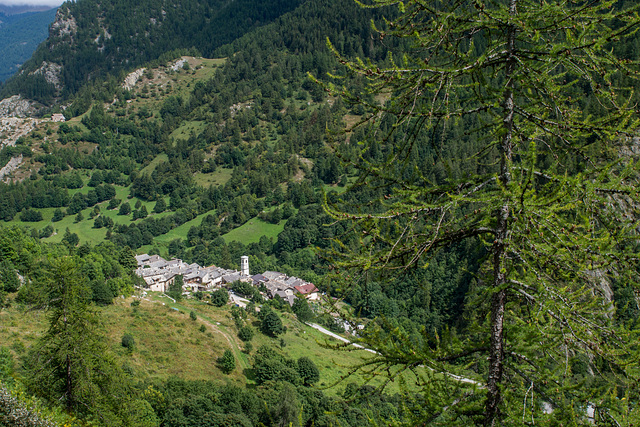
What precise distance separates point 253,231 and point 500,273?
122 meters

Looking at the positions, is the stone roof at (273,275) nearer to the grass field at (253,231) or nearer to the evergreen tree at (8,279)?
the grass field at (253,231)

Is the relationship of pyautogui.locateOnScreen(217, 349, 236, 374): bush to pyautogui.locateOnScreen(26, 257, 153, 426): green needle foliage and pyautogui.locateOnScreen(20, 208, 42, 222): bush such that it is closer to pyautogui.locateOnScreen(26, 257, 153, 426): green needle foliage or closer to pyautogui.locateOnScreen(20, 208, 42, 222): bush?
pyautogui.locateOnScreen(26, 257, 153, 426): green needle foliage

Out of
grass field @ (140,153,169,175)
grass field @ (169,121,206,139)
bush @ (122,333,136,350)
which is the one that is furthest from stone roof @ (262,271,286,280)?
grass field @ (169,121,206,139)

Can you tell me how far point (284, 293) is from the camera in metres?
82.1

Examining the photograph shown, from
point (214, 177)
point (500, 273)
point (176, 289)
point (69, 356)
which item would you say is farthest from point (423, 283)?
point (214, 177)

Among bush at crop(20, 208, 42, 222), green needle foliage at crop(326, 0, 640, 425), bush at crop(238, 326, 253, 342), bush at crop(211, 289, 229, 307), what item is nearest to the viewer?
green needle foliage at crop(326, 0, 640, 425)

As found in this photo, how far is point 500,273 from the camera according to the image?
490 cm

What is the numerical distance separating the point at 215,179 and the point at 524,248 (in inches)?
6231

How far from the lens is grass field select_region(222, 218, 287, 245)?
120438 millimetres

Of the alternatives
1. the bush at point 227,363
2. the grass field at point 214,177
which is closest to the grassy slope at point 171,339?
the bush at point 227,363

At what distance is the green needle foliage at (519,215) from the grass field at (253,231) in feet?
379

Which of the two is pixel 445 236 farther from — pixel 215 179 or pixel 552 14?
pixel 215 179

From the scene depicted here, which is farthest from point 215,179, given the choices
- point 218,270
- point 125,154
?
point 218,270

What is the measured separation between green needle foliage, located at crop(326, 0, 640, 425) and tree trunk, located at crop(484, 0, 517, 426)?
16 mm
